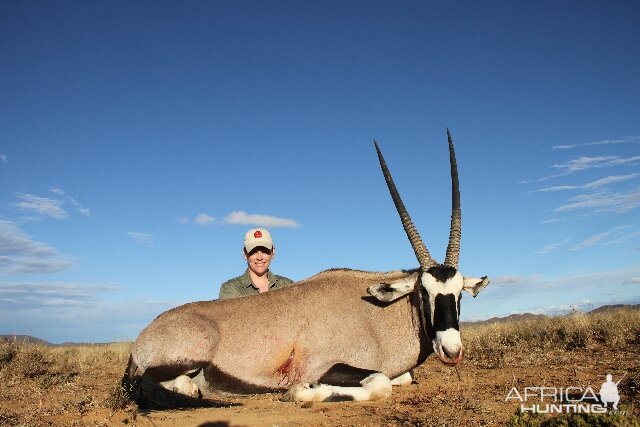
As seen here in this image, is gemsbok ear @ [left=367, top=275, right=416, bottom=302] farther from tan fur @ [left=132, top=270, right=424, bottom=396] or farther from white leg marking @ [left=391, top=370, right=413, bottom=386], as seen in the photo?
white leg marking @ [left=391, top=370, right=413, bottom=386]

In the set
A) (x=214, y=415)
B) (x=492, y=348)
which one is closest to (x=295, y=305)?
(x=214, y=415)

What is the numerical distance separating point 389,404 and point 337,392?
60 centimetres

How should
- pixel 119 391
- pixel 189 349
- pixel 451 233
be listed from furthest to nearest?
1. pixel 451 233
2. pixel 189 349
3. pixel 119 391

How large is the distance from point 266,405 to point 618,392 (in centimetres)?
385

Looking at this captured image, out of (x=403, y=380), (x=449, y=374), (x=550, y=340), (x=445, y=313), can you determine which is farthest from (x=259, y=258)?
(x=550, y=340)

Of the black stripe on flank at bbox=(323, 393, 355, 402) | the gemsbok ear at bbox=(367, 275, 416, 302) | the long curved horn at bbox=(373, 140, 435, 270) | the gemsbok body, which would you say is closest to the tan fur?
the gemsbok body

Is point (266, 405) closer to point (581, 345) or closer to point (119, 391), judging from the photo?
point (119, 391)

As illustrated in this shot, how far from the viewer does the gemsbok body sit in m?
5.98

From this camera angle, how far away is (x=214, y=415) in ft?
16.8

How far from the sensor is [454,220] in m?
7.25

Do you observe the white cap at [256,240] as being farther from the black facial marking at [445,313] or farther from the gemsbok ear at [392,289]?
the black facial marking at [445,313]

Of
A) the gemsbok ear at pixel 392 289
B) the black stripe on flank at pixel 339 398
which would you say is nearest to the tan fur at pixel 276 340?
the gemsbok ear at pixel 392 289

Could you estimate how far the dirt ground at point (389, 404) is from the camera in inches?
190

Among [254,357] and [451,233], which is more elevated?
[451,233]
